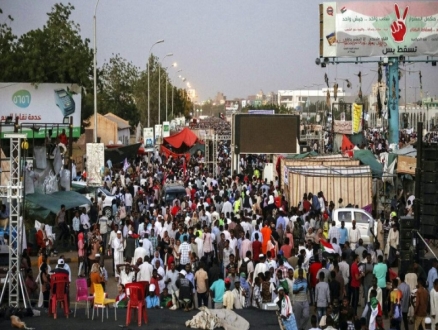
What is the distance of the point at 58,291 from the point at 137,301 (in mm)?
1483

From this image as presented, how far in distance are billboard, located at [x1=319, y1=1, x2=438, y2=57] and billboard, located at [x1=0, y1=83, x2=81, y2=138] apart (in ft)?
47.6

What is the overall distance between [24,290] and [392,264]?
8.33 m

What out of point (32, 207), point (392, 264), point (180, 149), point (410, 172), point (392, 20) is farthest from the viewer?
point (180, 149)

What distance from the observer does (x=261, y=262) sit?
17.3 metres

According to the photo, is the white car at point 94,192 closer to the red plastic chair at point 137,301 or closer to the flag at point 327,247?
the flag at point 327,247

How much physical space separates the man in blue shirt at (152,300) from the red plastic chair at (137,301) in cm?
121

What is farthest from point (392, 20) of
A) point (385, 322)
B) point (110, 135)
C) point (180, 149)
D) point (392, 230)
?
point (385, 322)

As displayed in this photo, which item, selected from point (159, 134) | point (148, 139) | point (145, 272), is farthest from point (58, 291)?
point (159, 134)

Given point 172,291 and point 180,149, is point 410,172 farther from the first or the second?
point 180,149

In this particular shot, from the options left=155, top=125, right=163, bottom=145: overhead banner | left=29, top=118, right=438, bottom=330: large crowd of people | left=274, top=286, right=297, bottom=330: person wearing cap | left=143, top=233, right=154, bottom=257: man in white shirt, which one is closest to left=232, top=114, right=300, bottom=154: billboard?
left=29, top=118, right=438, bottom=330: large crowd of people

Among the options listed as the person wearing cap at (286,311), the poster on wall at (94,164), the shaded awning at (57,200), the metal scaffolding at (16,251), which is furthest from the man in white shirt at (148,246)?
the poster on wall at (94,164)

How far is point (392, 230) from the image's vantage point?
20.9 metres

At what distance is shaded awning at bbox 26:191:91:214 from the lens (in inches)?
944

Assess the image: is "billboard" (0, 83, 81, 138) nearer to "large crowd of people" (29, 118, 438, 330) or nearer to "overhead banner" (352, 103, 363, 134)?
"large crowd of people" (29, 118, 438, 330)
